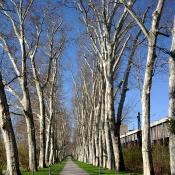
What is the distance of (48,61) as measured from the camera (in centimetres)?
4306

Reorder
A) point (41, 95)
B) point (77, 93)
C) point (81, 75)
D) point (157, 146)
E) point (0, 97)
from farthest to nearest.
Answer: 1. point (77, 93)
2. point (81, 75)
3. point (41, 95)
4. point (157, 146)
5. point (0, 97)

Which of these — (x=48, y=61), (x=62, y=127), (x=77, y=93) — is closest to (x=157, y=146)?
(x=48, y=61)

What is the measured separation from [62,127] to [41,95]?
52526 mm

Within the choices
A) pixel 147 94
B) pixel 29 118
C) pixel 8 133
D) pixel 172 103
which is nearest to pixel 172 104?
pixel 172 103

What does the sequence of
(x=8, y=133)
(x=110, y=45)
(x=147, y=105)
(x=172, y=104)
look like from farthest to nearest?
→ 1. (x=110, y=45)
2. (x=147, y=105)
3. (x=8, y=133)
4. (x=172, y=104)

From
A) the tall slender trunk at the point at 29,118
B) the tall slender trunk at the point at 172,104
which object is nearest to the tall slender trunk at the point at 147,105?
the tall slender trunk at the point at 172,104

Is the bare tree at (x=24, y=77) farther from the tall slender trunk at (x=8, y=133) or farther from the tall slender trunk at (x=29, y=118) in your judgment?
the tall slender trunk at (x=8, y=133)

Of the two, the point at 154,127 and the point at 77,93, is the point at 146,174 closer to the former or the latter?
the point at 154,127

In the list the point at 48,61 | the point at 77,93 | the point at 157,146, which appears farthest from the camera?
the point at 77,93

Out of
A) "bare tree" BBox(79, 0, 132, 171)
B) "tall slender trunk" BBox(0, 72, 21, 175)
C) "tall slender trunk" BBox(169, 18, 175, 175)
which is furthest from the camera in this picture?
"bare tree" BBox(79, 0, 132, 171)

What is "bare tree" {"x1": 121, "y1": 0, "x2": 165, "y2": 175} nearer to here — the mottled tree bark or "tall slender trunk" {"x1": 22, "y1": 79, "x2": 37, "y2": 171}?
the mottled tree bark

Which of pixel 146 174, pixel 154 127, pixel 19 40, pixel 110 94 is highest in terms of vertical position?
pixel 19 40

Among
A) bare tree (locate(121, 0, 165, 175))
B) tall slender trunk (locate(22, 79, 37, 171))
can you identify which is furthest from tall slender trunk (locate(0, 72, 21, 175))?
tall slender trunk (locate(22, 79, 37, 171))

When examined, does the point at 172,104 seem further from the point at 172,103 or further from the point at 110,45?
the point at 110,45
